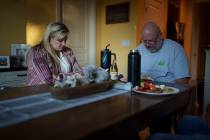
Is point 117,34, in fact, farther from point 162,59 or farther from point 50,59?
point 50,59

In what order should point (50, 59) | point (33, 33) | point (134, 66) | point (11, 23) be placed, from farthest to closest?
1. point (33, 33)
2. point (11, 23)
3. point (50, 59)
4. point (134, 66)

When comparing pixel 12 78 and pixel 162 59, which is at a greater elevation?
pixel 162 59

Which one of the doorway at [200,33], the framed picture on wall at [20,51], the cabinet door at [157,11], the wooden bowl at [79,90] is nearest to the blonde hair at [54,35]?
the wooden bowl at [79,90]

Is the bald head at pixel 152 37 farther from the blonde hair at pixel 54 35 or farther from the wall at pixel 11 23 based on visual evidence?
the wall at pixel 11 23

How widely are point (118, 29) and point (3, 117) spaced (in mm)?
3954

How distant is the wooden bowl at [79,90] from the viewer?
47.3 inches

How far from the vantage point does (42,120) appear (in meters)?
0.89

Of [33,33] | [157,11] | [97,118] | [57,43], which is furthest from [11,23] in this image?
[97,118]

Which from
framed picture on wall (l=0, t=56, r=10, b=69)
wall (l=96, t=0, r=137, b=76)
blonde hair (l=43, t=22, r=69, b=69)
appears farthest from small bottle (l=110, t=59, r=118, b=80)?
wall (l=96, t=0, r=137, b=76)

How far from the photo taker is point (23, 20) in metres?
3.68

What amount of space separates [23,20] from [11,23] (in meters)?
0.22

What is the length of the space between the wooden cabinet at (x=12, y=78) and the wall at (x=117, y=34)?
6.76 ft

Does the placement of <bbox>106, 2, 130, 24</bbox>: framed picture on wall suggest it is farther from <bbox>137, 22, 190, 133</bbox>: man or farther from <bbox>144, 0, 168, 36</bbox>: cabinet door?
<bbox>137, 22, 190, 133</bbox>: man

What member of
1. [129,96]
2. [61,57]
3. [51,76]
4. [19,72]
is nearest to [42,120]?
[129,96]
